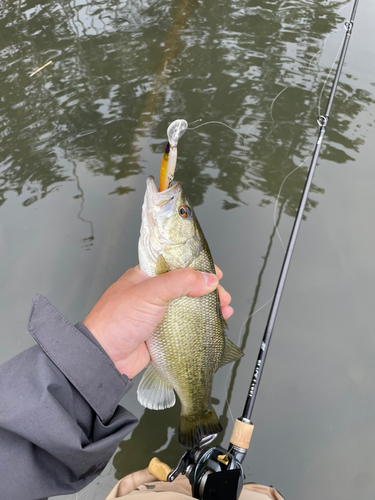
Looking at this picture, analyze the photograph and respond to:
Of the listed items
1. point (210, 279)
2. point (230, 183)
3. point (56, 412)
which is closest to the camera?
point (56, 412)

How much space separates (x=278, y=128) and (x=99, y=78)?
1944 millimetres

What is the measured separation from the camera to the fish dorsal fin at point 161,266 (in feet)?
5.06

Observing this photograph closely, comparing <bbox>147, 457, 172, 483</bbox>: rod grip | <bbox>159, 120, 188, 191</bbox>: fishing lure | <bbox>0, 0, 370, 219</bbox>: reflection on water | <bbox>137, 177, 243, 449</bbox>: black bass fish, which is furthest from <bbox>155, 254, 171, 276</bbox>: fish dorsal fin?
<bbox>0, 0, 370, 219</bbox>: reflection on water

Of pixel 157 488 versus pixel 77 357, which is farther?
pixel 157 488

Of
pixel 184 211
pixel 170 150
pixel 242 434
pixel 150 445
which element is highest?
pixel 170 150

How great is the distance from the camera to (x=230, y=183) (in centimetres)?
277

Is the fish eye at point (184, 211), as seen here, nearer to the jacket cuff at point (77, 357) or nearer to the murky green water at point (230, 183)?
the jacket cuff at point (77, 357)

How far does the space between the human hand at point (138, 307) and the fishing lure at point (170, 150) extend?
0.42 m

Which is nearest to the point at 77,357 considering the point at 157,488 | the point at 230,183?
the point at 157,488

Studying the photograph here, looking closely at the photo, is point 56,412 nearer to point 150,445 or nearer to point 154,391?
point 154,391

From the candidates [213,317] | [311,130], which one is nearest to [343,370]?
[213,317]

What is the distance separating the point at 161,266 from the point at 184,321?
0.90ft

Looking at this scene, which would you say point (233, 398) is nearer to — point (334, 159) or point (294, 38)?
point (334, 159)

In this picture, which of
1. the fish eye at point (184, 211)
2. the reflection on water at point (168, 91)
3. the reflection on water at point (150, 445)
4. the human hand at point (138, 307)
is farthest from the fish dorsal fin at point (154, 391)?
the reflection on water at point (168, 91)
